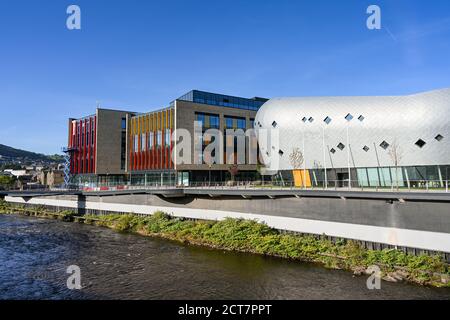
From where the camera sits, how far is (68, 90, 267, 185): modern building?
66688mm

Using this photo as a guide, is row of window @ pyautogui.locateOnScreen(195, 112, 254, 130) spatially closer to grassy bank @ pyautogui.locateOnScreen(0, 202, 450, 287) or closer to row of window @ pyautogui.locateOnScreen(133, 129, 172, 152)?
row of window @ pyautogui.locateOnScreen(133, 129, 172, 152)

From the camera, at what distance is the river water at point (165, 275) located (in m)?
22.2

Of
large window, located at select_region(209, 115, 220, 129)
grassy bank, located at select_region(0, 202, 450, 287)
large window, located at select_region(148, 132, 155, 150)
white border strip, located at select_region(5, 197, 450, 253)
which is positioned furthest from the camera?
large window, located at select_region(148, 132, 155, 150)

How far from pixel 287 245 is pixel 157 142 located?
148 ft

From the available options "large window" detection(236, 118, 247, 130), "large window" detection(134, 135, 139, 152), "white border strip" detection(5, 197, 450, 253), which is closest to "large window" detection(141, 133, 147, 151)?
"large window" detection(134, 135, 139, 152)

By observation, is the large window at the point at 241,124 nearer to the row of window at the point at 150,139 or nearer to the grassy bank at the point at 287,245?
the row of window at the point at 150,139

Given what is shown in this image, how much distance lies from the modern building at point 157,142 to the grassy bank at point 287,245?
19.5 meters

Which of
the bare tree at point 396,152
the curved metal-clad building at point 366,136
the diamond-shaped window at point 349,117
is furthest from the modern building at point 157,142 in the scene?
the bare tree at point 396,152

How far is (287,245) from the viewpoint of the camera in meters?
32.0

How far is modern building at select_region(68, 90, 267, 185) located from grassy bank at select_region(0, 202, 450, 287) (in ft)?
64.0

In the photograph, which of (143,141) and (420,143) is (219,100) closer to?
(143,141)

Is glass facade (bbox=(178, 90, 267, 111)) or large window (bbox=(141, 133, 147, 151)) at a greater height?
glass facade (bbox=(178, 90, 267, 111))

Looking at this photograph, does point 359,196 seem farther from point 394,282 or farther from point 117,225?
point 117,225

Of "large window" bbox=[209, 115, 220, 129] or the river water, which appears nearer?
the river water
